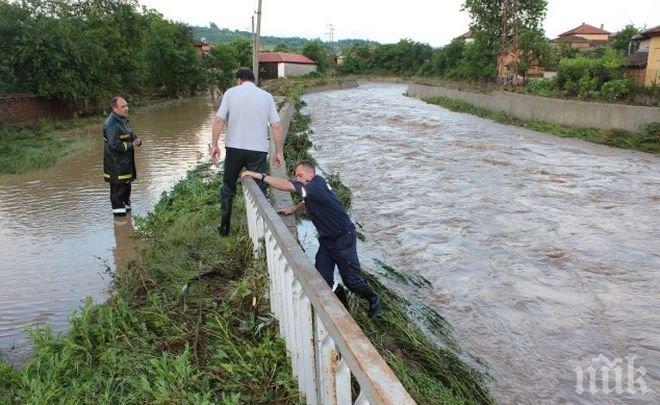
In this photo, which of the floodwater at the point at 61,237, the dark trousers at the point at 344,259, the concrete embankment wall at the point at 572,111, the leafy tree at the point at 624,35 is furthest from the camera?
the leafy tree at the point at 624,35

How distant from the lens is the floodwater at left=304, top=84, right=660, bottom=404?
4598mm

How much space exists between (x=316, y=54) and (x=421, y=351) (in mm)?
88673

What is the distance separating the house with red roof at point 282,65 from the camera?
7906 cm

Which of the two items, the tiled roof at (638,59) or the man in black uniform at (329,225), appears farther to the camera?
the tiled roof at (638,59)

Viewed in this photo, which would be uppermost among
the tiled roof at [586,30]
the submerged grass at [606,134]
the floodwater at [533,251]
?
the tiled roof at [586,30]

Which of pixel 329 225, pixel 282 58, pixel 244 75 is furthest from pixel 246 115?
pixel 282 58

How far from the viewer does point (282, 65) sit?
78.8 meters

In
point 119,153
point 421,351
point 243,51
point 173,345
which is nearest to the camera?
point 173,345

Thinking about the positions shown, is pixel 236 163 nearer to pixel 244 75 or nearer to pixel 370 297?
pixel 244 75

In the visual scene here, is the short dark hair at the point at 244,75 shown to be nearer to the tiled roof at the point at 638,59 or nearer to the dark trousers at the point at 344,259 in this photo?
the dark trousers at the point at 344,259

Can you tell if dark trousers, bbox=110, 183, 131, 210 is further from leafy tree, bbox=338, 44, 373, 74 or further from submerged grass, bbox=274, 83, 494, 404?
leafy tree, bbox=338, 44, 373, 74

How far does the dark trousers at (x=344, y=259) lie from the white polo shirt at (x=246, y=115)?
5.12 ft

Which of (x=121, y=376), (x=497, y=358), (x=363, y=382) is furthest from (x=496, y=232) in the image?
(x=363, y=382)

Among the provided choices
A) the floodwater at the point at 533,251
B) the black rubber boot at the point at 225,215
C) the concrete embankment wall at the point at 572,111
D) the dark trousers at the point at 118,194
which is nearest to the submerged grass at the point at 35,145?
the dark trousers at the point at 118,194
